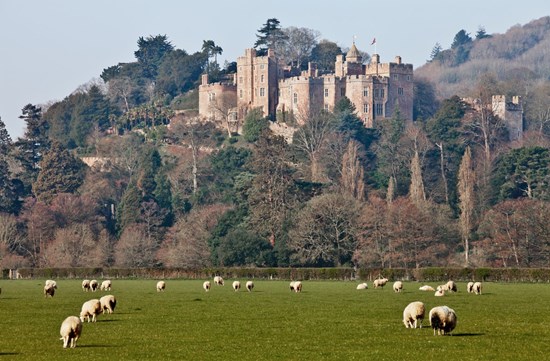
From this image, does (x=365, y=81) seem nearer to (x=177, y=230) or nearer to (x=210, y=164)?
(x=210, y=164)

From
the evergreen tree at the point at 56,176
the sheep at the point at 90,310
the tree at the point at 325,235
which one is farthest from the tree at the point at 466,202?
the sheep at the point at 90,310

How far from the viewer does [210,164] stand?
15538cm

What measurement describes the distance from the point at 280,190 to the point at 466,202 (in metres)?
16.3

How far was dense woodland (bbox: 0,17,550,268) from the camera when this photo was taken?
109 meters

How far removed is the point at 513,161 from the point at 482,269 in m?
46.0

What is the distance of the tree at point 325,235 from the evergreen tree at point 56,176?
45.1 meters

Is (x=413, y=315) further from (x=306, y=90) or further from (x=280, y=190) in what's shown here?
(x=306, y=90)

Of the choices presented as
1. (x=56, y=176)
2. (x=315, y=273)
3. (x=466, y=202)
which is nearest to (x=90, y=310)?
(x=315, y=273)

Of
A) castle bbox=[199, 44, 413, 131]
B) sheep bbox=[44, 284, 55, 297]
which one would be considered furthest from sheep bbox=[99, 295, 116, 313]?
castle bbox=[199, 44, 413, 131]

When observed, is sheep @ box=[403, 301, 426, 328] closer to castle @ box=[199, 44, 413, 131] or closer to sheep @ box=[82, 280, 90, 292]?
sheep @ box=[82, 280, 90, 292]

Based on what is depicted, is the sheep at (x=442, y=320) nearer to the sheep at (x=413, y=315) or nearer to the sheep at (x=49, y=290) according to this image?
the sheep at (x=413, y=315)

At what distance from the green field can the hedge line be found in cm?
2418

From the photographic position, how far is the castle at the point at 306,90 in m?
161

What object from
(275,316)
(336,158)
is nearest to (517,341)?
(275,316)
